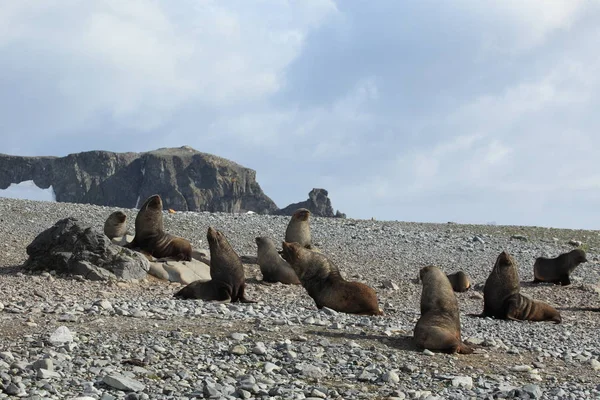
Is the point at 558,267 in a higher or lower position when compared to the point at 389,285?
higher

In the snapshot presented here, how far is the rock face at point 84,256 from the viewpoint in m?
13.2

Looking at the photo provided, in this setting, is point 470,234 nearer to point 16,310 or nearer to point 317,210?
point 16,310

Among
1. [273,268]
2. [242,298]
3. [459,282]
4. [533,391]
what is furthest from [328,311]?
[459,282]

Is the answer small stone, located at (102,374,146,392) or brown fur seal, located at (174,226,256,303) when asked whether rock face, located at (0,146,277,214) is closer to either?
brown fur seal, located at (174,226,256,303)

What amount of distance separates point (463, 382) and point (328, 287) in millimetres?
4468

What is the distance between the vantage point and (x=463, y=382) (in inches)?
269

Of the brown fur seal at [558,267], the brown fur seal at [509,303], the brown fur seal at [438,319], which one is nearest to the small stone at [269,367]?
the brown fur seal at [438,319]

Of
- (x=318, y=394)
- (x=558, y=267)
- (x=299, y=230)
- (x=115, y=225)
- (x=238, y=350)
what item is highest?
(x=299, y=230)

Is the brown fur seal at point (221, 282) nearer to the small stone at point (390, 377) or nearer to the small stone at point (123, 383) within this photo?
the small stone at point (390, 377)

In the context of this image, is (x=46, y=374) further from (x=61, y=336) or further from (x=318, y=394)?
(x=318, y=394)

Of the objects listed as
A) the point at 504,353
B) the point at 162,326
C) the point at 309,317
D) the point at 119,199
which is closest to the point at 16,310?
the point at 162,326

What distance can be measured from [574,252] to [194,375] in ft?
47.5

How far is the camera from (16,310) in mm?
9266

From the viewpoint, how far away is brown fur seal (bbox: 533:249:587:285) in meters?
18.3
